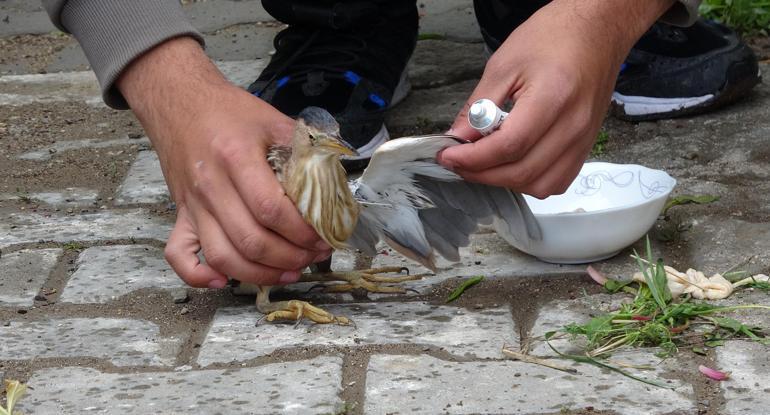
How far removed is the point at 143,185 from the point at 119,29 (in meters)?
1.04

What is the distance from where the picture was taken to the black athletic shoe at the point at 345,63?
12.6 feet

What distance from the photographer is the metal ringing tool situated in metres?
2.48

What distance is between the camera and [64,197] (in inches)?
148

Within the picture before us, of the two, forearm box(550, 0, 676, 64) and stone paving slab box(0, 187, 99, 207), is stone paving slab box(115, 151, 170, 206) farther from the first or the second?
forearm box(550, 0, 676, 64)

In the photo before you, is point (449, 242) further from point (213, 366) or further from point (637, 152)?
point (637, 152)

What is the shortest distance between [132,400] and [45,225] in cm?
124

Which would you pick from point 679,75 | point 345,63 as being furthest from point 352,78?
point 679,75

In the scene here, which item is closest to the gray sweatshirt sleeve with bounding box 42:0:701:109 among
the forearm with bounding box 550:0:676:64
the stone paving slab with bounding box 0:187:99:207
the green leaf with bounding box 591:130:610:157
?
the forearm with bounding box 550:0:676:64

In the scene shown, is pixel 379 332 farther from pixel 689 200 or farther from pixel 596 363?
pixel 689 200

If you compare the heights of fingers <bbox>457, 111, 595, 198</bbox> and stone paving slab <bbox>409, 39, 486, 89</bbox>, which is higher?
fingers <bbox>457, 111, 595, 198</bbox>

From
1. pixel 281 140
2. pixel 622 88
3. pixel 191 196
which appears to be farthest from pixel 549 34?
pixel 622 88

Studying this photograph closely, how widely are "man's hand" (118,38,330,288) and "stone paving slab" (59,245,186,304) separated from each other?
38cm

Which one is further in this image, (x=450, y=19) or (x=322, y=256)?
(x=450, y=19)

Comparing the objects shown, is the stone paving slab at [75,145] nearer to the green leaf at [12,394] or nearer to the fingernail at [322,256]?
the fingernail at [322,256]
